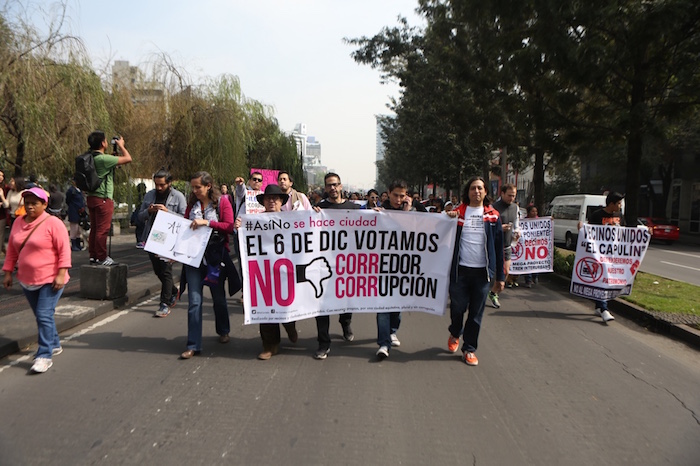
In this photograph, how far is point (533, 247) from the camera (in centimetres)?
997

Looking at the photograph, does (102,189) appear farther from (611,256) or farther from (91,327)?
(611,256)

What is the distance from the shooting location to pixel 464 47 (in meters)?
14.3

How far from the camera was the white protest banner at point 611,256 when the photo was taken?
7.68 metres

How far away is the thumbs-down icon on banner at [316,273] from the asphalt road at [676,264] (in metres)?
10.7

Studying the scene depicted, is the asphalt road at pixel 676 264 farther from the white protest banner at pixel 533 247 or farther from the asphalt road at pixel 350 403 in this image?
the asphalt road at pixel 350 403

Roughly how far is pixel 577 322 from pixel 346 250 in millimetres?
3953

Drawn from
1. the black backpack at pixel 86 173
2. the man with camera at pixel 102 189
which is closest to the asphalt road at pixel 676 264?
the man with camera at pixel 102 189

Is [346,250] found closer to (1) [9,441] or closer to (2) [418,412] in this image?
(2) [418,412]

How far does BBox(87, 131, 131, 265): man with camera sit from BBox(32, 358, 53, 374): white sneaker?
8.21ft

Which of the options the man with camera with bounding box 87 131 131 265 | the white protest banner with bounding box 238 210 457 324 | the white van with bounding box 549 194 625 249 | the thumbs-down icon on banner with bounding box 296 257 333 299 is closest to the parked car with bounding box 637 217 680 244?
the white van with bounding box 549 194 625 249

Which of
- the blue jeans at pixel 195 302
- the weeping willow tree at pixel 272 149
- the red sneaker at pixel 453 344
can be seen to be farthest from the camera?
the weeping willow tree at pixel 272 149

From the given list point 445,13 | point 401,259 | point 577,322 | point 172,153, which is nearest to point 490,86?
point 445,13

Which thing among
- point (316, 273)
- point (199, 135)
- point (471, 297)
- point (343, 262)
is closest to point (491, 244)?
point (471, 297)

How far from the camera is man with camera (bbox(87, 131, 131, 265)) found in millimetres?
6465
